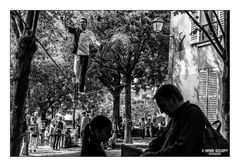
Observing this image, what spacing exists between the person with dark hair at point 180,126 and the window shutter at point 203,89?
4.61 meters

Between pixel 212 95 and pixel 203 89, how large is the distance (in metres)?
0.38

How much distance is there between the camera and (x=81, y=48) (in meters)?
7.09

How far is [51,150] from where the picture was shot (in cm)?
675

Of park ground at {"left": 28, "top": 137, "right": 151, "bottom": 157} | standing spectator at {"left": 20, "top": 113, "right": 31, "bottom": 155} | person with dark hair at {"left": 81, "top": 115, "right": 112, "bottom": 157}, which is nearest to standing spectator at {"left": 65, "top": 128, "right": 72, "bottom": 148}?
park ground at {"left": 28, "top": 137, "right": 151, "bottom": 157}

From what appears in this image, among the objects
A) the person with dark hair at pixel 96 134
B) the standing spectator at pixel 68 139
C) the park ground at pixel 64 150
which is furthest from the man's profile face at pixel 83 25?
the person with dark hair at pixel 96 134

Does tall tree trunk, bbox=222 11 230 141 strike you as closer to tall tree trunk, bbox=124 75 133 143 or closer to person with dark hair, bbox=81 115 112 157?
tall tree trunk, bbox=124 75 133 143

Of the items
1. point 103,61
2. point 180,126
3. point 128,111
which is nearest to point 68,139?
point 128,111

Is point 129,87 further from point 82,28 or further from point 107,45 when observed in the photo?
point 82,28

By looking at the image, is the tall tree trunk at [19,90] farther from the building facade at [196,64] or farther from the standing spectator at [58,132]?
the building facade at [196,64]

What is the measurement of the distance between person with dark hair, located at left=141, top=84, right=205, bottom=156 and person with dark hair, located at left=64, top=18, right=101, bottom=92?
4.58 m
